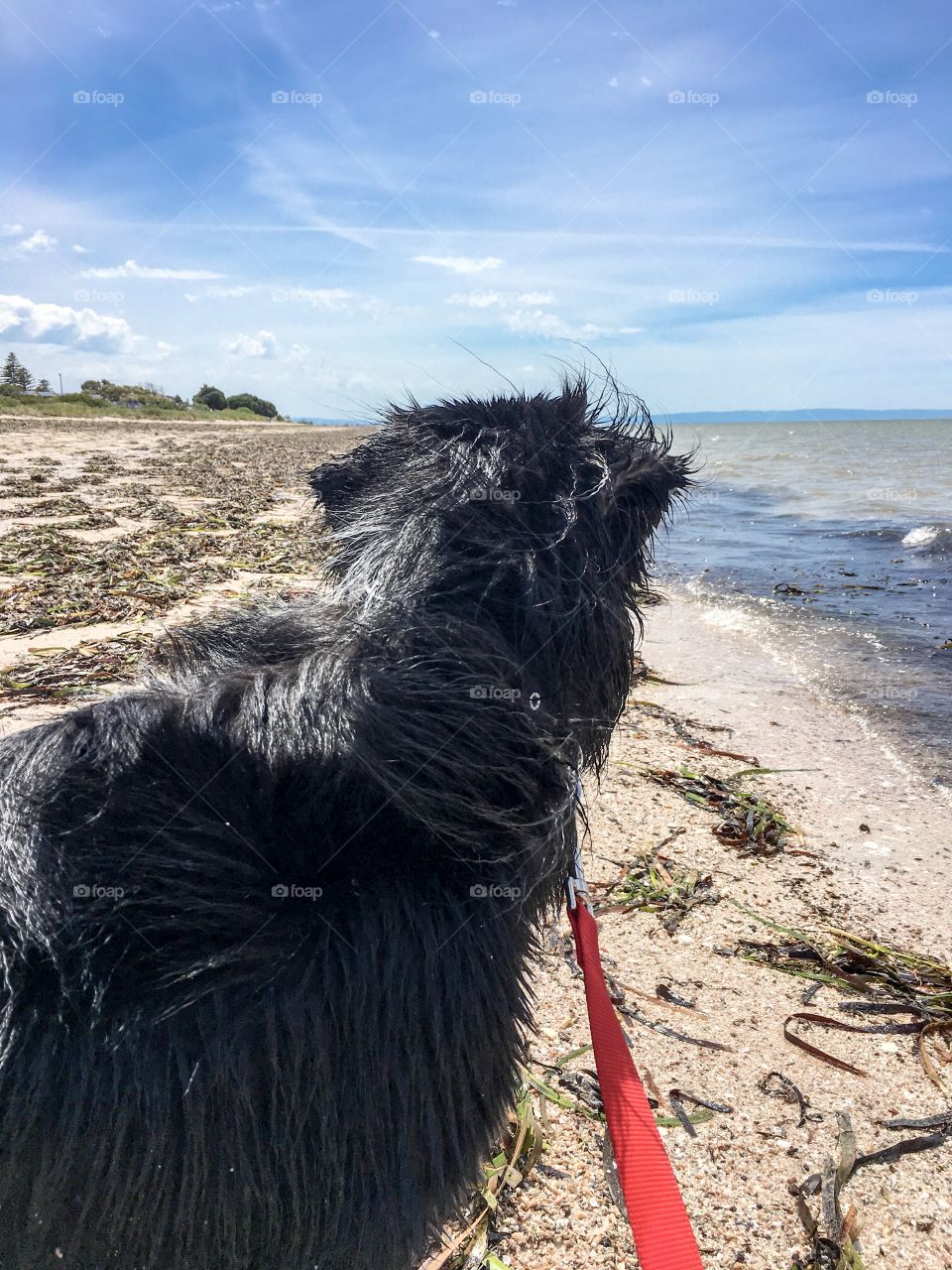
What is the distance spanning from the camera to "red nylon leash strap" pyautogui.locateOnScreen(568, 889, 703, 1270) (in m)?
1.52

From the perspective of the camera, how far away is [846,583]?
1121cm

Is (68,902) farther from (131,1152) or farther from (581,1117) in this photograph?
(581,1117)

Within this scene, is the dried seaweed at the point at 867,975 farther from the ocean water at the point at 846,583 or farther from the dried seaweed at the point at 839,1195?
the ocean water at the point at 846,583

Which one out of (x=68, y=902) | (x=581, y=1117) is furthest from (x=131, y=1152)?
(x=581, y=1117)

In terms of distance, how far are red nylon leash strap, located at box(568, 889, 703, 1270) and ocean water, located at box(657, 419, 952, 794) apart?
1438 mm

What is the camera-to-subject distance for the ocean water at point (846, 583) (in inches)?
252

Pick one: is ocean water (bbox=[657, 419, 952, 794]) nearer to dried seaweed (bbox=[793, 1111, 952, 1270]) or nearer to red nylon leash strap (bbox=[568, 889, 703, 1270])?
red nylon leash strap (bbox=[568, 889, 703, 1270])

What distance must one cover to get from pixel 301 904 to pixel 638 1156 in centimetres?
88

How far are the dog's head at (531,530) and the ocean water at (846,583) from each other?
1.40 ft

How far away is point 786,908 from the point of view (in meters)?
3.53

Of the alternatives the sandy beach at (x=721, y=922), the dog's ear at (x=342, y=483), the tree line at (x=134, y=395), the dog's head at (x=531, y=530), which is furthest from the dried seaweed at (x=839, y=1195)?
the tree line at (x=134, y=395)

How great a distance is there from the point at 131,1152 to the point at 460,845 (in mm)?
695

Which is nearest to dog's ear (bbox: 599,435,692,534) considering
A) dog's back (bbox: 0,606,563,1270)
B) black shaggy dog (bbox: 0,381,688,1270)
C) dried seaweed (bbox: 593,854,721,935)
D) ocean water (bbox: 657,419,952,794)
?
black shaggy dog (bbox: 0,381,688,1270)

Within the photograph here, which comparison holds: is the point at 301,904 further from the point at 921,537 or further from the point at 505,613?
the point at 921,537
